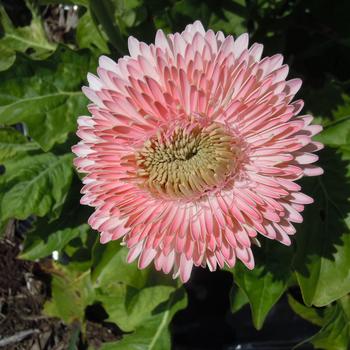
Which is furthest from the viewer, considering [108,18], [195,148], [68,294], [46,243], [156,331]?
[68,294]

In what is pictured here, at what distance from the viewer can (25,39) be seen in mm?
1966

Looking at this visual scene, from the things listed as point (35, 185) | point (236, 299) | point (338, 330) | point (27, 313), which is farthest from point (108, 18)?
point (27, 313)

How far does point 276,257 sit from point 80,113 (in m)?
0.70

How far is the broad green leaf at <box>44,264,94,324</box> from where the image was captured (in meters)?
2.29

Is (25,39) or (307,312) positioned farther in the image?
(307,312)

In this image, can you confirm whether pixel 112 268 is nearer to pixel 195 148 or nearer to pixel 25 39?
pixel 195 148

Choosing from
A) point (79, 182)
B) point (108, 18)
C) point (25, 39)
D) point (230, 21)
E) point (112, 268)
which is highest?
point (25, 39)

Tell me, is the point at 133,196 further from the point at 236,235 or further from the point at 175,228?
the point at 236,235

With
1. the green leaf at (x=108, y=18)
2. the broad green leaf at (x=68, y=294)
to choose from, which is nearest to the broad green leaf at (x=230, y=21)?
the green leaf at (x=108, y=18)

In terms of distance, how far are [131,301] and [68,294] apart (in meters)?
0.56

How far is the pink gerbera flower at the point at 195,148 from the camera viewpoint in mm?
1152

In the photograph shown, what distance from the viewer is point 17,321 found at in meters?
2.49

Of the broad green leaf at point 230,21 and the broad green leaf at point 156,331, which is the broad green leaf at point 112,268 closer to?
the broad green leaf at point 156,331

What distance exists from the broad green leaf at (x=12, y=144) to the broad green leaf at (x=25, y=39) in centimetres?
29
